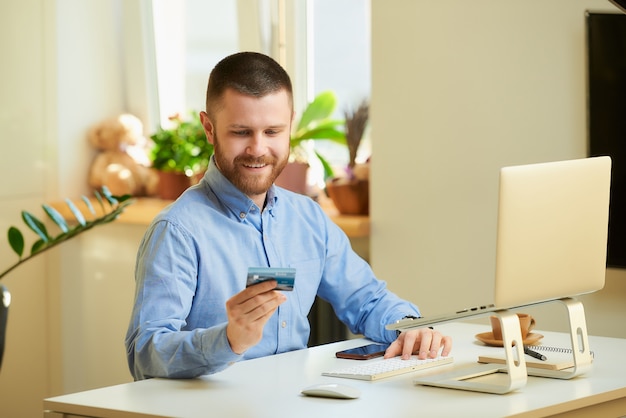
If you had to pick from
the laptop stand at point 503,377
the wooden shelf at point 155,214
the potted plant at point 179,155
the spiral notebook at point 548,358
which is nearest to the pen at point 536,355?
the spiral notebook at point 548,358

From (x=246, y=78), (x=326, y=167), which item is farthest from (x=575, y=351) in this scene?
(x=326, y=167)

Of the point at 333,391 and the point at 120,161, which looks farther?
the point at 120,161

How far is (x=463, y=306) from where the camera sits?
146 inches

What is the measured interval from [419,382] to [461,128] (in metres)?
1.62

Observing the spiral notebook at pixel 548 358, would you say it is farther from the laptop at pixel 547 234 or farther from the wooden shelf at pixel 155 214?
the wooden shelf at pixel 155 214

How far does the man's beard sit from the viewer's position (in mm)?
2502

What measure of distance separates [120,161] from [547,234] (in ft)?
9.51

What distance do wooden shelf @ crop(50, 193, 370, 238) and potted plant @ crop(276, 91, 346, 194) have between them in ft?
0.56

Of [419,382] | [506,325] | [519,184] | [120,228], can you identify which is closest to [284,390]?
[419,382]

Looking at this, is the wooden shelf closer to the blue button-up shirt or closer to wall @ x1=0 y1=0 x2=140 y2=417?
wall @ x1=0 y1=0 x2=140 y2=417

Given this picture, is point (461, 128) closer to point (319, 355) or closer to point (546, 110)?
point (546, 110)

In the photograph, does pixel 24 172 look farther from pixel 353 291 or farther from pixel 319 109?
pixel 353 291

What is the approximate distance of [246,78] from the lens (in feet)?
8.20

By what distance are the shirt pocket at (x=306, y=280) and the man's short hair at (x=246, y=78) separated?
0.42 metres
